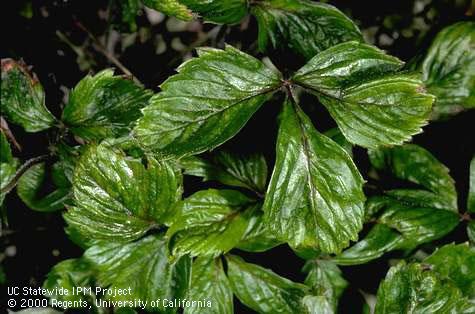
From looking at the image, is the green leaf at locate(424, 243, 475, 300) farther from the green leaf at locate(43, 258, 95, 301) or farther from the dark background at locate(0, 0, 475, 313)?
the green leaf at locate(43, 258, 95, 301)

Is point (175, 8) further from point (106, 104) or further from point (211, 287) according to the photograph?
point (211, 287)

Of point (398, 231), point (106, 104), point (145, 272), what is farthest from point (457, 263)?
point (106, 104)

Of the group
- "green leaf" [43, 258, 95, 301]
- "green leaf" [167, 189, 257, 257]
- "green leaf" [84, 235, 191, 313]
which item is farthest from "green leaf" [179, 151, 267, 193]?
"green leaf" [43, 258, 95, 301]

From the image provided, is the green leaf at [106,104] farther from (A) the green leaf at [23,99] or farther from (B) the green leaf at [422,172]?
(B) the green leaf at [422,172]

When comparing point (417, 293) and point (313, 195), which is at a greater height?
point (313, 195)

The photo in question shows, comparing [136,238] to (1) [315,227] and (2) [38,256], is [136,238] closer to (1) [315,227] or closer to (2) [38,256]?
(1) [315,227]

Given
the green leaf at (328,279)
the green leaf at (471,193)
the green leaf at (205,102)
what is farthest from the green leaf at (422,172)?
the green leaf at (205,102)
